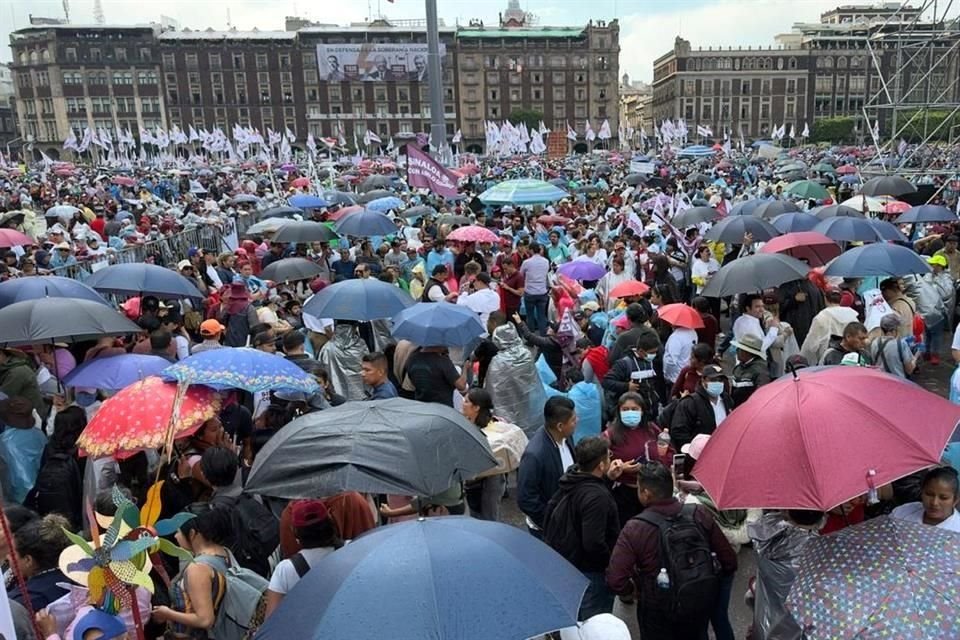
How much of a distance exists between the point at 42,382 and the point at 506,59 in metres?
86.4

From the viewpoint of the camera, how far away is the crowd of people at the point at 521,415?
3023 mm

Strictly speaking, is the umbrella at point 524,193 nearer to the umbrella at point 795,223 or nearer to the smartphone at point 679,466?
the umbrella at point 795,223

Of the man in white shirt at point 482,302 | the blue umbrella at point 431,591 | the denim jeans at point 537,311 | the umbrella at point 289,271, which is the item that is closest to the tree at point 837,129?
the denim jeans at point 537,311

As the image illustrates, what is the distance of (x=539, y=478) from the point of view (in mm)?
3908

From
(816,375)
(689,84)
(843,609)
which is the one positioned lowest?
(843,609)

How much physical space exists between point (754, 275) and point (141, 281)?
17.3 feet

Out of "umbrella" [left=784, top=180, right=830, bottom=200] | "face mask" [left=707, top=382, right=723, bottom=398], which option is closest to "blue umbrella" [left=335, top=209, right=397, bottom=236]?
"face mask" [left=707, top=382, right=723, bottom=398]

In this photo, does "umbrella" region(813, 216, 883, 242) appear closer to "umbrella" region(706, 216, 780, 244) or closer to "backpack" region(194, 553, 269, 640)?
"umbrella" region(706, 216, 780, 244)

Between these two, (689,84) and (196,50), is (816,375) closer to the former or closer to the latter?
(196,50)

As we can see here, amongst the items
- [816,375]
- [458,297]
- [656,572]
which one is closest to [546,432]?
[656,572]

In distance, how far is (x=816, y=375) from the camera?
293cm

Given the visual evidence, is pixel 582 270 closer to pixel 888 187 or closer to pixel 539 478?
pixel 539 478

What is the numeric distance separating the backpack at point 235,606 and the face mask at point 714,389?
283 cm

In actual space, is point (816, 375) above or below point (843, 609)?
above
